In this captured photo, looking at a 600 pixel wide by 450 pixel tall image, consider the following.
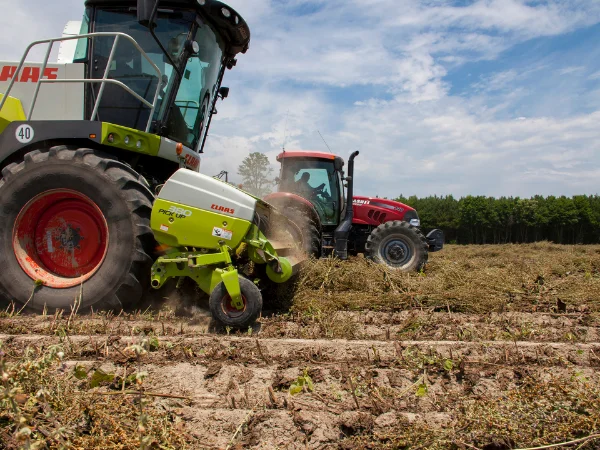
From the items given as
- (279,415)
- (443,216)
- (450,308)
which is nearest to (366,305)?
(450,308)

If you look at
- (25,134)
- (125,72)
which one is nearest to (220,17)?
(125,72)

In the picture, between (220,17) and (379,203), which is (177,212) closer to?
(220,17)

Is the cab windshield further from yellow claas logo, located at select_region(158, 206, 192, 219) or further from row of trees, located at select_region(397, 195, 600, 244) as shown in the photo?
row of trees, located at select_region(397, 195, 600, 244)

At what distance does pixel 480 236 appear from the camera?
119ft

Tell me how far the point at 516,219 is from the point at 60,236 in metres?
37.2

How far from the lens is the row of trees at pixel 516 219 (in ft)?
112

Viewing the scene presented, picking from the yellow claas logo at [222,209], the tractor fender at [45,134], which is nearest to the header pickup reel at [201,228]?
the yellow claas logo at [222,209]

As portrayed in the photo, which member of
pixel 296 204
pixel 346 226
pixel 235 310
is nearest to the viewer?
pixel 235 310

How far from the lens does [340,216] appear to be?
8.65m

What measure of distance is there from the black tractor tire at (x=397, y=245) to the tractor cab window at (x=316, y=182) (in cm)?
99

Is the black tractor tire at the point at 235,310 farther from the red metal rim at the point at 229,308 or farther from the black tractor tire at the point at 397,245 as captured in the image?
the black tractor tire at the point at 397,245

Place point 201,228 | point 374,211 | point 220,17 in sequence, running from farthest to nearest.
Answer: point 374,211 < point 220,17 < point 201,228

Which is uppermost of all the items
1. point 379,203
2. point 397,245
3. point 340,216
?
point 379,203

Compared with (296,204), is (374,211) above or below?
above
